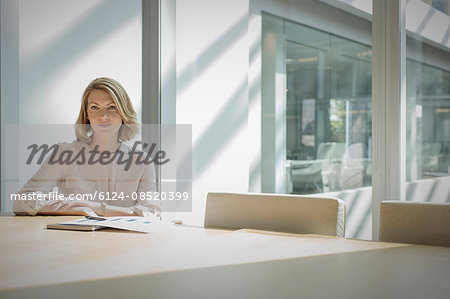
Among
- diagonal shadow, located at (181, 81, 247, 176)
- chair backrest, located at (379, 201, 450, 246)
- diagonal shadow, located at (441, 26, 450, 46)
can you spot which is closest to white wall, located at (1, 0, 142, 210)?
diagonal shadow, located at (181, 81, 247, 176)

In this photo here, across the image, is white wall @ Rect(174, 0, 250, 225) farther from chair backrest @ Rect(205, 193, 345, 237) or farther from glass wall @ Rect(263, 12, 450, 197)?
chair backrest @ Rect(205, 193, 345, 237)

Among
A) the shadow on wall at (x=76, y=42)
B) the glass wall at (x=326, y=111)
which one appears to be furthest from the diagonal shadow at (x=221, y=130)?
the shadow on wall at (x=76, y=42)

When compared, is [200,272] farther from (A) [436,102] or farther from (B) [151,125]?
(B) [151,125]

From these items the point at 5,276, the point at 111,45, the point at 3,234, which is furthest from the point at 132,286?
the point at 111,45

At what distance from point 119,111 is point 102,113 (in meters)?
0.09

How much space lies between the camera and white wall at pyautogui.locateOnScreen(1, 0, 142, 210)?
3438 mm

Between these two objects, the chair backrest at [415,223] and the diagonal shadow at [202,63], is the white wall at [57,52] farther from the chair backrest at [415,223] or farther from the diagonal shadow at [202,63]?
the chair backrest at [415,223]

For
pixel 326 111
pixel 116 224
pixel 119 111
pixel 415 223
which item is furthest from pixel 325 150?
pixel 116 224

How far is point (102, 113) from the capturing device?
8.94 ft

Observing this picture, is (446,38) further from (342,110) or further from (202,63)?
(202,63)

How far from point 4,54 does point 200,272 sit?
8.85 ft

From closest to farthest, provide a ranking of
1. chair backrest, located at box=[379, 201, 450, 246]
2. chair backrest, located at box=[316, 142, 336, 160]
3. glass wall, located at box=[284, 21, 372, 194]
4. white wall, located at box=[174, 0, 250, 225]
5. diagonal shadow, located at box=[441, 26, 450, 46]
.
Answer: chair backrest, located at box=[379, 201, 450, 246] → diagonal shadow, located at box=[441, 26, 450, 46] → glass wall, located at box=[284, 21, 372, 194] → chair backrest, located at box=[316, 142, 336, 160] → white wall, located at box=[174, 0, 250, 225]

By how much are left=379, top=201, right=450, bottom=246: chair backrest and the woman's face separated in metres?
1.50

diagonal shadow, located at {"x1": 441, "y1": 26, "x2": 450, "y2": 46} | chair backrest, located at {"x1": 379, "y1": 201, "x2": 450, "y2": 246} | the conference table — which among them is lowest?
the conference table
